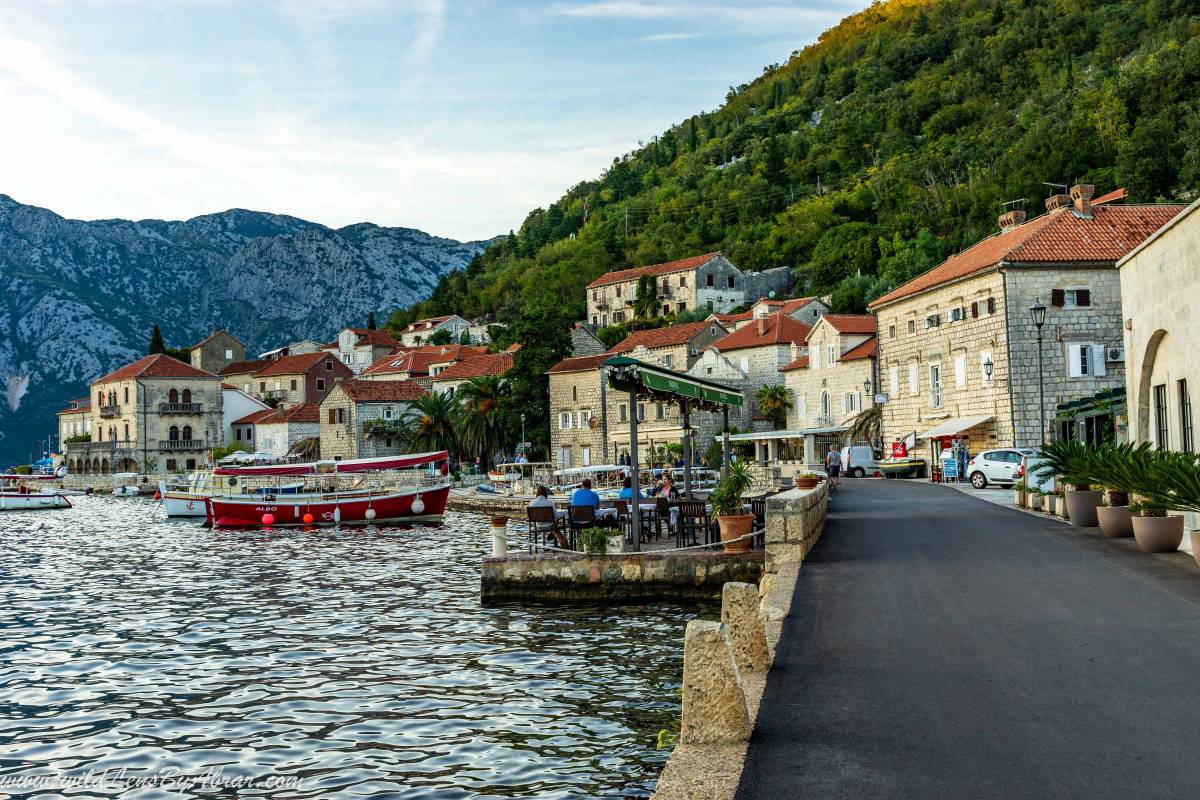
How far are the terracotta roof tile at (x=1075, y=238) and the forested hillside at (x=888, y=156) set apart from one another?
64.8 feet

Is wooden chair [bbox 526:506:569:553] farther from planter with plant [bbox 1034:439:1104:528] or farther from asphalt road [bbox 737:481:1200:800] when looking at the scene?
planter with plant [bbox 1034:439:1104:528]

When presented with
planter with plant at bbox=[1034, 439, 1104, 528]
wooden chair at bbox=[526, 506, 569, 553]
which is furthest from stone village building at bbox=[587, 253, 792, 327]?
planter with plant at bbox=[1034, 439, 1104, 528]

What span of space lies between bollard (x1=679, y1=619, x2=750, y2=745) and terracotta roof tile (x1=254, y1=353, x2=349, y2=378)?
117 m

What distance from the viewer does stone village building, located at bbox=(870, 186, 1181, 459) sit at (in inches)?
1698

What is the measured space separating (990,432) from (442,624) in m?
32.6

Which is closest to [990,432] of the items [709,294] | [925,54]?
[709,294]

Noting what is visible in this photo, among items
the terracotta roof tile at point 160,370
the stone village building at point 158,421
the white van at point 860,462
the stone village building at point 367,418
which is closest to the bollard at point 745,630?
the white van at point 860,462

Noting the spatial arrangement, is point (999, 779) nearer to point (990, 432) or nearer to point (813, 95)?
point (990, 432)

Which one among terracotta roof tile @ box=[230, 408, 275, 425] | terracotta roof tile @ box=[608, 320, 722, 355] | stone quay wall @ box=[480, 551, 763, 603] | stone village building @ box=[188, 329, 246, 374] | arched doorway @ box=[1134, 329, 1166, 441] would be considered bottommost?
stone quay wall @ box=[480, 551, 763, 603]

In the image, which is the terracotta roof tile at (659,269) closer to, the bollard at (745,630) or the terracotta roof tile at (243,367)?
the terracotta roof tile at (243,367)

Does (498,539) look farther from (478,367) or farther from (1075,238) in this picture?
(478,367)

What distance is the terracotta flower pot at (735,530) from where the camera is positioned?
2034 centimetres

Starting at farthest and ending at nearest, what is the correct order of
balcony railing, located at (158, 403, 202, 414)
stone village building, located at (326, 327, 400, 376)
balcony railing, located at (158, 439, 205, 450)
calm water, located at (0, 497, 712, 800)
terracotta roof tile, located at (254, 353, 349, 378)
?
stone village building, located at (326, 327, 400, 376) → terracotta roof tile, located at (254, 353, 349, 378) → balcony railing, located at (158, 439, 205, 450) → balcony railing, located at (158, 403, 202, 414) → calm water, located at (0, 497, 712, 800)

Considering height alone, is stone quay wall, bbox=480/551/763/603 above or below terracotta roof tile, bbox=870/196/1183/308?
below
